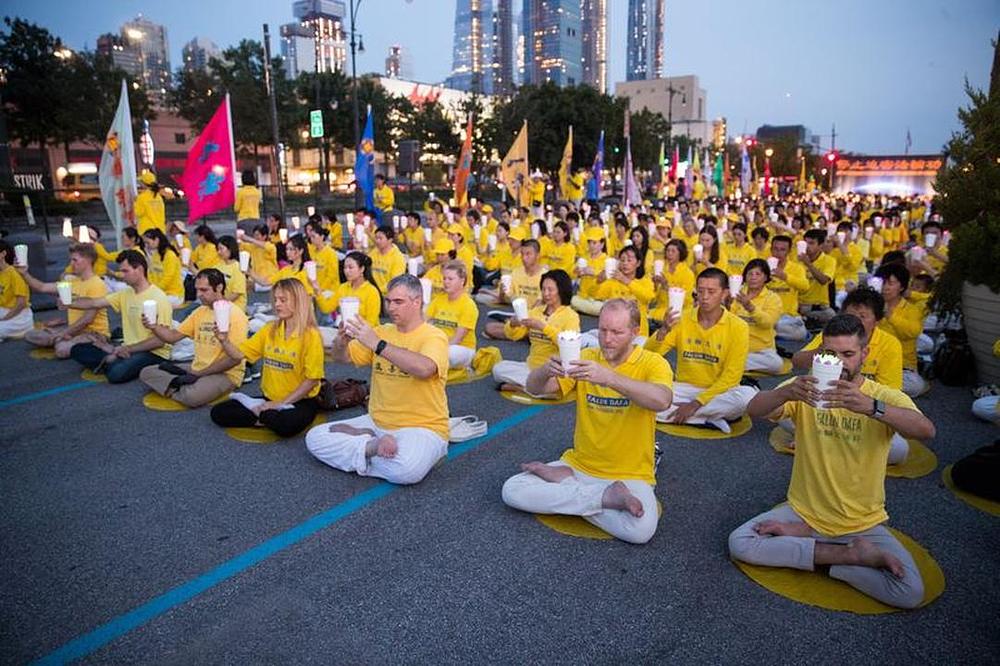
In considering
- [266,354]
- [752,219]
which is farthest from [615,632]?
[752,219]

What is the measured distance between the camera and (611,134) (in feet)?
149

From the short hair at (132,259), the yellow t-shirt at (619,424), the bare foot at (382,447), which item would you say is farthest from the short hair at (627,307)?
the short hair at (132,259)

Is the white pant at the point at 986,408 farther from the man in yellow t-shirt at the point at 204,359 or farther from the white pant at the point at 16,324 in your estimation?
the white pant at the point at 16,324

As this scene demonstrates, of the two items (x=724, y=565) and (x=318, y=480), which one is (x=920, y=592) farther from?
(x=318, y=480)

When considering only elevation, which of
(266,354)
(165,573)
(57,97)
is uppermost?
(57,97)

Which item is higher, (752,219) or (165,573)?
(752,219)

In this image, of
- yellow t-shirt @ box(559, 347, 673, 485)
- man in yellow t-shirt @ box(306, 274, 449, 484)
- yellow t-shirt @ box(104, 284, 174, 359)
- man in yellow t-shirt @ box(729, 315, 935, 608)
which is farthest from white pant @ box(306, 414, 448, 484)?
yellow t-shirt @ box(104, 284, 174, 359)

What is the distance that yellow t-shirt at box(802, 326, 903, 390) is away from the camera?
479 cm

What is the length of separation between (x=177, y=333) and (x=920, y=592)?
20.2 feet

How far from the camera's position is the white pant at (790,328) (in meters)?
8.89

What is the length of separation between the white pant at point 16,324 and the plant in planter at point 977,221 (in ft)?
36.7

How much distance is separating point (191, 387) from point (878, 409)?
5633 mm

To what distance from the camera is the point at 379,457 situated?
4695mm

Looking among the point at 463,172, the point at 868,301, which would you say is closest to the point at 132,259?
the point at 868,301
